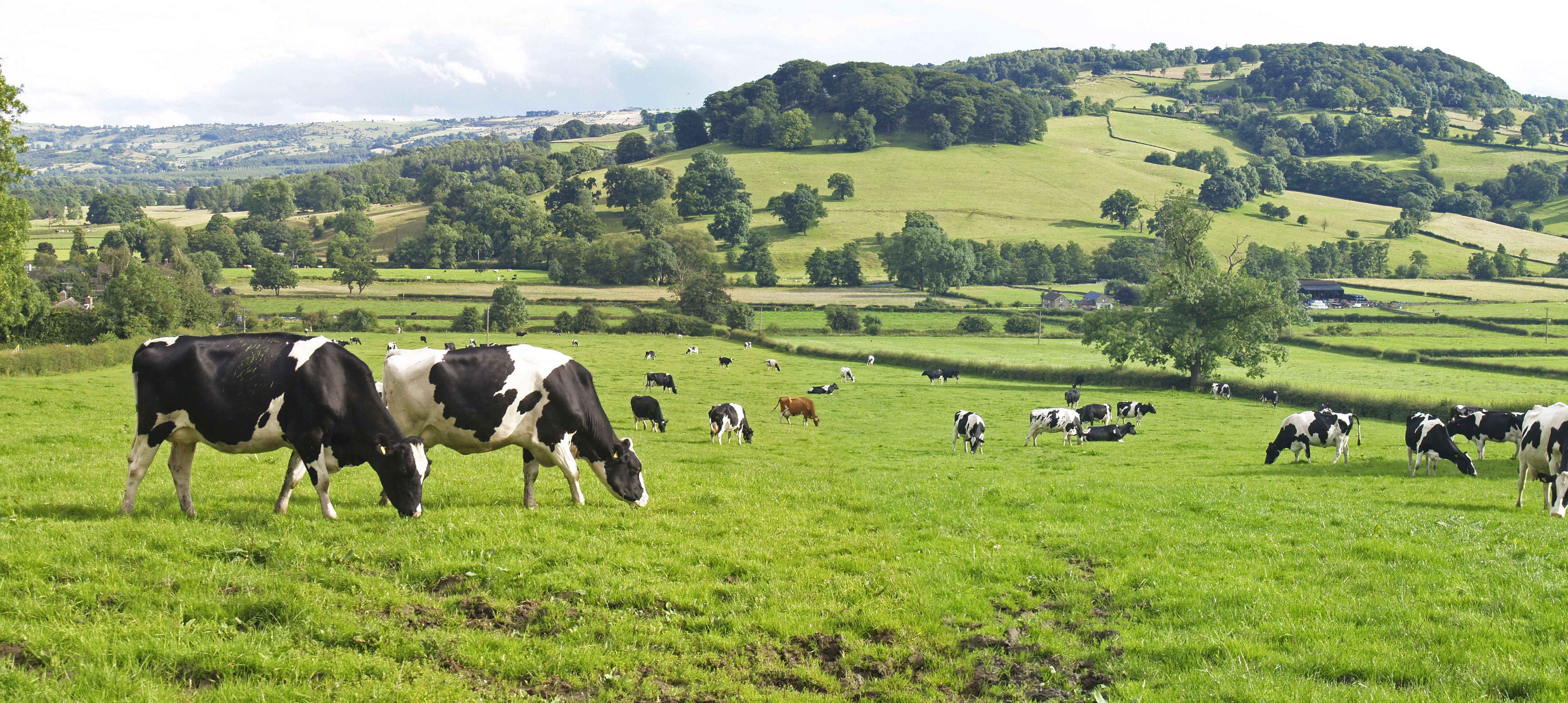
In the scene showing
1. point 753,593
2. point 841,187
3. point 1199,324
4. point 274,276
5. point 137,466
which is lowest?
point 274,276

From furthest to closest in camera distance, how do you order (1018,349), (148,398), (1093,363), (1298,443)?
(1018,349)
(1093,363)
(1298,443)
(148,398)

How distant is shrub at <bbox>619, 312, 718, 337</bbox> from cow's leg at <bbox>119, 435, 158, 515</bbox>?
75.6 m

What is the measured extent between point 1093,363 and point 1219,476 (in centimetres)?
4241

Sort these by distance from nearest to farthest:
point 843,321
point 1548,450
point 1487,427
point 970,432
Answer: point 1548,450
point 1487,427
point 970,432
point 843,321

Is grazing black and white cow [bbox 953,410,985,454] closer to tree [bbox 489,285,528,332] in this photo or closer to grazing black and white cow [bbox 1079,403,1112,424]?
grazing black and white cow [bbox 1079,403,1112,424]

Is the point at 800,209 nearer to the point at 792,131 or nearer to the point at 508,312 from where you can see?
the point at 792,131

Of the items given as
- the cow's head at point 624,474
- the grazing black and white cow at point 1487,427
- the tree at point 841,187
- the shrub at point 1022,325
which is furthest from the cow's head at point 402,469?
the tree at point 841,187

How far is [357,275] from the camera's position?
111m

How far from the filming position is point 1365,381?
52.6 m

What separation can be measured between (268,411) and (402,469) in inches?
66.3

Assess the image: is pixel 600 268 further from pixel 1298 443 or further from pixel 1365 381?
pixel 1298 443

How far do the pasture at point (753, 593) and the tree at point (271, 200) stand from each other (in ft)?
634

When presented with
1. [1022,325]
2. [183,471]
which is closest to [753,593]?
[183,471]

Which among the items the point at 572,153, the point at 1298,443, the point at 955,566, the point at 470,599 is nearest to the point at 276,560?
the point at 470,599
